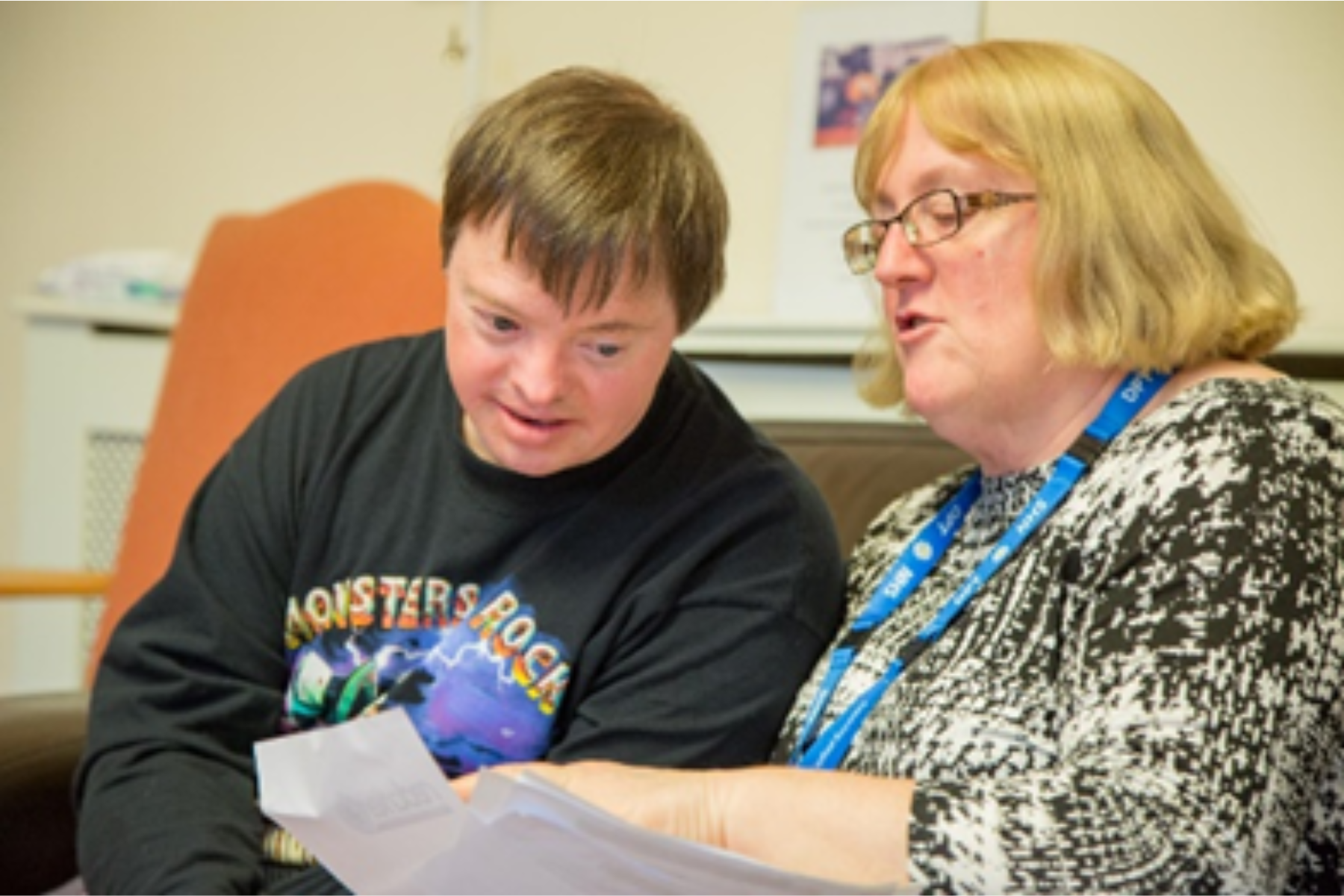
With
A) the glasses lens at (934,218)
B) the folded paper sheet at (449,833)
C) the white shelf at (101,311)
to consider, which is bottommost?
the white shelf at (101,311)

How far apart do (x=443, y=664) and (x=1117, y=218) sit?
0.68m

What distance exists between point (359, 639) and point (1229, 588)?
0.74 metres

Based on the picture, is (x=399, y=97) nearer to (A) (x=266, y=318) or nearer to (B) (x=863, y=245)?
(A) (x=266, y=318)

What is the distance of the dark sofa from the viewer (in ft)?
5.39

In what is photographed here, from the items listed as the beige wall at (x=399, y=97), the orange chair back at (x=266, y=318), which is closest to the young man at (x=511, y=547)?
the orange chair back at (x=266, y=318)

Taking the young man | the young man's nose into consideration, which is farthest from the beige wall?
the young man's nose

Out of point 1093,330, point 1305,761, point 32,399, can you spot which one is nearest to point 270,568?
point 1093,330

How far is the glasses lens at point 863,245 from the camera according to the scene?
4.90ft

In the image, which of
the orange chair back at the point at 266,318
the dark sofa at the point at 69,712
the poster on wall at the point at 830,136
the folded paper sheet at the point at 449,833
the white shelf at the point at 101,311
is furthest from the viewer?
the white shelf at the point at 101,311

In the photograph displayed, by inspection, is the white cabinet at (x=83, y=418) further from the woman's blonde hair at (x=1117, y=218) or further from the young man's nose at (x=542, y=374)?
the woman's blonde hair at (x=1117, y=218)

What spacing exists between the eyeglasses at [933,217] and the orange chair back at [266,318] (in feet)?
2.26

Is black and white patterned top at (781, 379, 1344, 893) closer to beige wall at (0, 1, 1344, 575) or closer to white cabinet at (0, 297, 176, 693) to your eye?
beige wall at (0, 1, 1344, 575)

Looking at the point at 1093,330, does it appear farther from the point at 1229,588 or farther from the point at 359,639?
the point at 359,639

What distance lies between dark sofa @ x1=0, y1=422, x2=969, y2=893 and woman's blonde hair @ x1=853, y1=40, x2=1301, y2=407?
493 millimetres
